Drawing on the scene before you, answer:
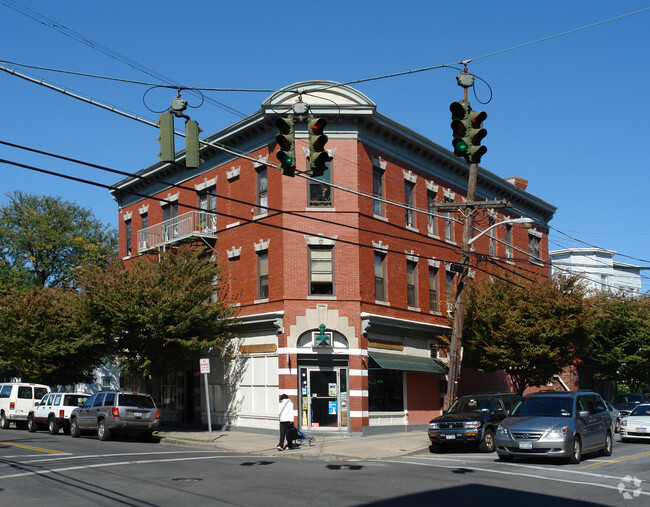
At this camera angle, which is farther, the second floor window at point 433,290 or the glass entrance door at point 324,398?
the second floor window at point 433,290

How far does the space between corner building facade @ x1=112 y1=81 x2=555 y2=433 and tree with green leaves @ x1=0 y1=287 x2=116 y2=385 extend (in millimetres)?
5416

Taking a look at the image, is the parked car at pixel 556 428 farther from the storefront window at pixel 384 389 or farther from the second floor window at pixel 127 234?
the second floor window at pixel 127 234

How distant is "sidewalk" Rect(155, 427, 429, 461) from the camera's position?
784 inches

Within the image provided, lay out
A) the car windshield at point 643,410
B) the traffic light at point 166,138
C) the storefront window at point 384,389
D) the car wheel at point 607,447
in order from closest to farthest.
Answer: the traffic light at point 166,138, the car wheel at point 607,447, the car windshield at point 643,410, the storefront window at point 384,389

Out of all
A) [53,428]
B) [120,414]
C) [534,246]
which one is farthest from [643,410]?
[53,428]

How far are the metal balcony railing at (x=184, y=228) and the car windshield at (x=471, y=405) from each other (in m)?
14.1

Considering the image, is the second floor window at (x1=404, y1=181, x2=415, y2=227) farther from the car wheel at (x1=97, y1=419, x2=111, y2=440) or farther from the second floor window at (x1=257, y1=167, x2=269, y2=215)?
the car wheel at (x1=97, y1=419, x2=111, y2=440)

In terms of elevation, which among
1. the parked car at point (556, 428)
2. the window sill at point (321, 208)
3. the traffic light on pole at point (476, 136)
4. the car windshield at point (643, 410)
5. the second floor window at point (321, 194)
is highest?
the second floor window at point (321, 194)

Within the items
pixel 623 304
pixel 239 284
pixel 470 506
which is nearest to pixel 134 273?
pixel 239 284

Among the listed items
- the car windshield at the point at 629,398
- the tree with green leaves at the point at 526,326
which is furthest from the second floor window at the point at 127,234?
the car windshield at the point at 629,398

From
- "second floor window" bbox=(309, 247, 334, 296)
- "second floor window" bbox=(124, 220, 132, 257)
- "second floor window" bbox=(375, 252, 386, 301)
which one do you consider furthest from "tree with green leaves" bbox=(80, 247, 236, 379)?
"second floor window" bbox=(124, 220, 132, 257)

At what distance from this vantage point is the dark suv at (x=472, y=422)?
19.8 meters

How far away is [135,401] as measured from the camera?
953 inches

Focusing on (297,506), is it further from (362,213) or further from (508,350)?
(508,350)
